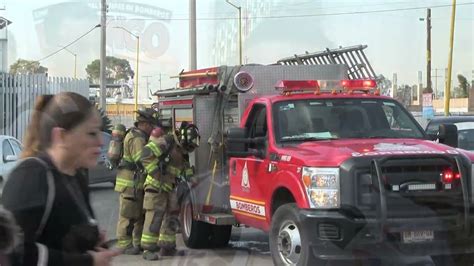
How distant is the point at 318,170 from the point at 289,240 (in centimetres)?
79

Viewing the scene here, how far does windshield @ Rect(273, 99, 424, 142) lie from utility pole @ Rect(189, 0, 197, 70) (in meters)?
11.9

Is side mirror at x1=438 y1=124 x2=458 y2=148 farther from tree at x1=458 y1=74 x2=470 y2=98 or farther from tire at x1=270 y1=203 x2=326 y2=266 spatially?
tree at x1=458 y1=74 x2=470 y2=98

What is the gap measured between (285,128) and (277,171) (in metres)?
0.66

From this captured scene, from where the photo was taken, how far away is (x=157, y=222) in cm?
802

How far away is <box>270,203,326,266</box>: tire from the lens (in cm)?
600

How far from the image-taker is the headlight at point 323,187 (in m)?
5.90

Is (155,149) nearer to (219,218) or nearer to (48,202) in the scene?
(219,218)

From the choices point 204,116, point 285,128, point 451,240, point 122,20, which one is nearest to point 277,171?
point 285,128

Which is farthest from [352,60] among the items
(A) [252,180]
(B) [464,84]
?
(B) [464,84]

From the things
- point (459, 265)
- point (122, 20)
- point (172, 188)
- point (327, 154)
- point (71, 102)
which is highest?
point (122, 20)

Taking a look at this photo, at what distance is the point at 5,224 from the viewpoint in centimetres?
204

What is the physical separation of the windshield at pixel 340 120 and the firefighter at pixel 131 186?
2023 mm

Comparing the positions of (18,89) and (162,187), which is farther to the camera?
(18,89)

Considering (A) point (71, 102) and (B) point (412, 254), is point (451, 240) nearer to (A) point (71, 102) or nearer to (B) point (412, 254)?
(B) point (412, 254)
